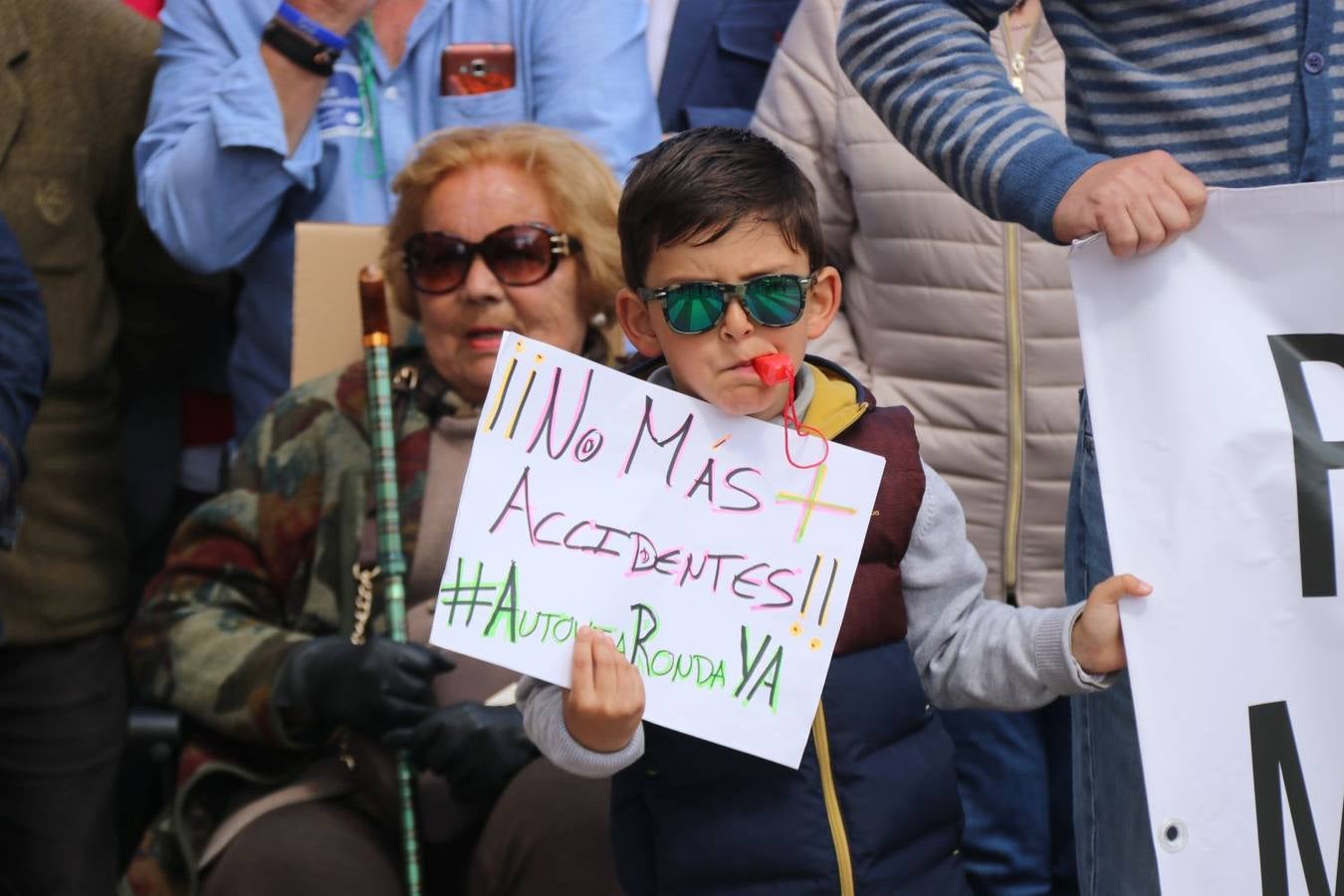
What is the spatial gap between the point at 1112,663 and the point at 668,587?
0.46m

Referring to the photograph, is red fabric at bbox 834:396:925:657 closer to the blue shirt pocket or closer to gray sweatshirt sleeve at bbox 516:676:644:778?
gray sweatshirt sleeve at bbox 516:676:644:778

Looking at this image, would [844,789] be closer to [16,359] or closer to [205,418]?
[16,359]

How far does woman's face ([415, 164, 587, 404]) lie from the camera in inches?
110

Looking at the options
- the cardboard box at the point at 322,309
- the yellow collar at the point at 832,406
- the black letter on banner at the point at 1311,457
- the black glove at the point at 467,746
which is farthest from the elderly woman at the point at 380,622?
the black letter on banner at the point at 1311,457

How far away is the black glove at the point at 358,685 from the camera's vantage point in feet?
8.05

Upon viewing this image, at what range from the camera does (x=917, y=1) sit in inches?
76.8

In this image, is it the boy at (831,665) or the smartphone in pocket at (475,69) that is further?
the smartphone in pocket at (475,69)

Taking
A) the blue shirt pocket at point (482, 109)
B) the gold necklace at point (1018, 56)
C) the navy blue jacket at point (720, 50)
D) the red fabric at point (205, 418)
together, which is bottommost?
the red fabric at point (205, 418)

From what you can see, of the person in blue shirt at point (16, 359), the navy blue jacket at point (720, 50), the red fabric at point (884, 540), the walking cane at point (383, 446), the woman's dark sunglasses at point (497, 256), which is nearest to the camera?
the red fabric at point (884, 540)

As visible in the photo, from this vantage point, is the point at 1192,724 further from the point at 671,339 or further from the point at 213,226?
the point at 213,226

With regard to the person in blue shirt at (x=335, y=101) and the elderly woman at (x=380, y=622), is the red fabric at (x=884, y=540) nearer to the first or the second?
the elderly woman at (x=380, y=622)

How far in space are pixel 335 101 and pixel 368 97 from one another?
0.21ft

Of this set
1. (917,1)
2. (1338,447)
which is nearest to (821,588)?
(1338,447)

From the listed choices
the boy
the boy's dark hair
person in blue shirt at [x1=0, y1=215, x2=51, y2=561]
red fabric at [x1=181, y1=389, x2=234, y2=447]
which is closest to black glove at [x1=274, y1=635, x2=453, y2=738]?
person in blue shirt at [x1=0, y1=215, x2=51, y2=561]
